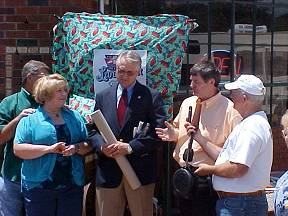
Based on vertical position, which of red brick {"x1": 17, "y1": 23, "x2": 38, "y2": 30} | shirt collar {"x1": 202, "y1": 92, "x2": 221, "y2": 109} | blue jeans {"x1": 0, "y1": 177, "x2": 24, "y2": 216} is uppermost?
red brick {"x1": 17, "y1": 23, "x2": 38, "y2": 30}

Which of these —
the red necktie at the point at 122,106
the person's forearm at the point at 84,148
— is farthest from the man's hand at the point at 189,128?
the person's forearm at the point at 84,148

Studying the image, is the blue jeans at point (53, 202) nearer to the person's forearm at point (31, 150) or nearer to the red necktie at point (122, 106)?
the person's forearm at point (31, 150)

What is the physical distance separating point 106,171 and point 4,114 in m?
0.88

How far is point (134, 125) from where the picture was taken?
463 centimetres

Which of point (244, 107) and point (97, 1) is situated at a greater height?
point (97, 1)

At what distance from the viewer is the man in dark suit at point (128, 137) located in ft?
15.0

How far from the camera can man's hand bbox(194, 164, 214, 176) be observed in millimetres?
3999

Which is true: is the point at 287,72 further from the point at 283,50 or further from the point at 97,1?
the point at 97,1

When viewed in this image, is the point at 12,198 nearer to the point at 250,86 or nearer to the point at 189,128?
the point at 189,128

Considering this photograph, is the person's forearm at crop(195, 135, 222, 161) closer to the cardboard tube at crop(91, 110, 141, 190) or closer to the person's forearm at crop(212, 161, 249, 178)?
the person's forearm at crop(212, 161, 249, 178)

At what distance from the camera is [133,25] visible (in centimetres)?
505

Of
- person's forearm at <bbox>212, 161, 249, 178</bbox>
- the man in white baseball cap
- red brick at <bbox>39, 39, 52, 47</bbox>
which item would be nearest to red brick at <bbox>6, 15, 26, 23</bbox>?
red brick at <bbox>39, 39, 52, 47</bbox>

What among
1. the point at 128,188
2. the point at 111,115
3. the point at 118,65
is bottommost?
the point at 128,188

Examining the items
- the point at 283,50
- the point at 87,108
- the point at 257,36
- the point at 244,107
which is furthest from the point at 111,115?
the point at 283,50
